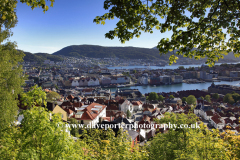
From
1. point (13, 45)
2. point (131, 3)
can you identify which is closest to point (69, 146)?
point (131, 3)

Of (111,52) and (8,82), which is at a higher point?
(111,52)

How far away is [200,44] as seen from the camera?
1.45 metres

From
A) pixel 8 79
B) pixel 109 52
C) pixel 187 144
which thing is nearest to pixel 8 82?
pixel 8 79

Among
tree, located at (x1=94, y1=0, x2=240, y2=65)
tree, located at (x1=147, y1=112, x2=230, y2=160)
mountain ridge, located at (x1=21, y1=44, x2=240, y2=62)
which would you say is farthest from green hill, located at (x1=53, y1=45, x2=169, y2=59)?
tree, located at (x1=94, y1=0, x2=240, y2=65)

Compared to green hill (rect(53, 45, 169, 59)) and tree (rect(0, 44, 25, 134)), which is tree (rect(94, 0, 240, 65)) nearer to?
tree (rect(0, 44, 25, 134))

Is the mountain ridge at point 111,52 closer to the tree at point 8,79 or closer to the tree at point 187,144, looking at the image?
the tree at point 8,79

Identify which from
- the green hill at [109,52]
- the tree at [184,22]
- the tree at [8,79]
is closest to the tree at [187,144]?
the tree at [184,22]

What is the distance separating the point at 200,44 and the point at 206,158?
1.40 metres

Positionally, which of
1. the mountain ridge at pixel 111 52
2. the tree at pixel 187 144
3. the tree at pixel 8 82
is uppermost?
the mountain ridge at pixel 111 52

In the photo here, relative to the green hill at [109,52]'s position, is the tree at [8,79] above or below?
below

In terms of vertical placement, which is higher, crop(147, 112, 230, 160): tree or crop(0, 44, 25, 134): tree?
crop(0, 44, 25, 134): tree

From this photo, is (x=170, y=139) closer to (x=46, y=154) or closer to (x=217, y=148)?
(x=217, y=148)

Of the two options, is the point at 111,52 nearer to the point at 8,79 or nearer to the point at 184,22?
the point at 8,79

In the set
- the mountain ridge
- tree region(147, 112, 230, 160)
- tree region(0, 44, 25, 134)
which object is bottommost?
tree region(147, 112, 230, 160)
